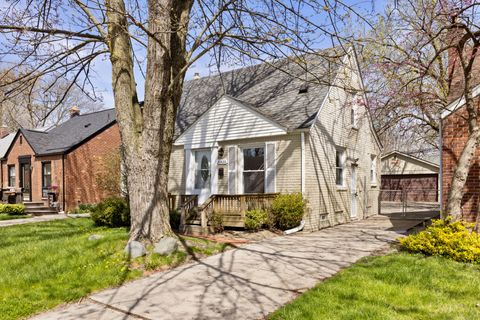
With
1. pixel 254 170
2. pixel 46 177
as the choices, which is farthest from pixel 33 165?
pixel 254 170

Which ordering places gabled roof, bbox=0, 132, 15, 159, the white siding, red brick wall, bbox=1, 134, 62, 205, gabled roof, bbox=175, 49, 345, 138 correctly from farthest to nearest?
gabled roof, bbox=0, 132, 15, 159
red brick wall, bbox=1, 134, 62, 205
the white siding
gabled roof, bbox=175, 49, 345, 138

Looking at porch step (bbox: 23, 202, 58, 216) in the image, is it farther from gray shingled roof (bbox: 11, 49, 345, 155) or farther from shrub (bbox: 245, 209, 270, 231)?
shrub (bbox: 245, 209, 270, 231)

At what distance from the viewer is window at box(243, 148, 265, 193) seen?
12594 mm

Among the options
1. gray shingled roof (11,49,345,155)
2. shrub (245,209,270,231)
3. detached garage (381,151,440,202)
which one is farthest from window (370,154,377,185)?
detached garage (381,151,440,202)

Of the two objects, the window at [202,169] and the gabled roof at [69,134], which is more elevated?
the gabled roof at [69,134]

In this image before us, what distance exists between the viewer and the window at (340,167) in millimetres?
13913

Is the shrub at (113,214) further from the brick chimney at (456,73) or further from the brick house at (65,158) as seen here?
the brick chimney at (456,73)

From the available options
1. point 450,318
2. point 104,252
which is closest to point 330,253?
point 450,318

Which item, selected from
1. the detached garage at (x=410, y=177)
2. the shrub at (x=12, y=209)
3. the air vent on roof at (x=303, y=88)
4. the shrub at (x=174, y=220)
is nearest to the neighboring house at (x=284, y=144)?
the air vent on roof at (x=303, y=88)

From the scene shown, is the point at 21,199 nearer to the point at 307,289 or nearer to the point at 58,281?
the point at 58,281

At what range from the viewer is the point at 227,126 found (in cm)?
1305

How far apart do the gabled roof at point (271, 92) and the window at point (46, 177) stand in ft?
30.2

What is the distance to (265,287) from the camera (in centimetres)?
539

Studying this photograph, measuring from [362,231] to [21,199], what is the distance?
19.9m
